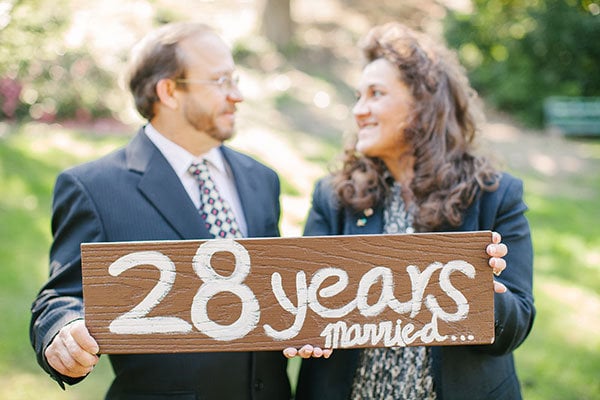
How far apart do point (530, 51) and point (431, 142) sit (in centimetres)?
1364

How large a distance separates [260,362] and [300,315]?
2.07 ft

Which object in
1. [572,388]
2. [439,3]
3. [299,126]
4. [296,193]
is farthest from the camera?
[439,3]

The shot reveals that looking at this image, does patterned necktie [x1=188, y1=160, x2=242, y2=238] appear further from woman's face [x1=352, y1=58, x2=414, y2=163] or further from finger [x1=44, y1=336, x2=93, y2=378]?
finger [x1=44, y1=336, x2=93, y2=378]

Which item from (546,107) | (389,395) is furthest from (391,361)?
(546,107)

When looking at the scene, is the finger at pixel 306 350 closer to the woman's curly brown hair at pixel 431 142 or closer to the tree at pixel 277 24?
the woman's curly brown hair at pixel 431 142

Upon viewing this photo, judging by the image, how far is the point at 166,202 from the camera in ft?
8.26

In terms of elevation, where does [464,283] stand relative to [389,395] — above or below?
above

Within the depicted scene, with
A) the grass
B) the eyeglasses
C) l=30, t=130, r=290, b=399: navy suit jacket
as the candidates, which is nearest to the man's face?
the eyeglasses

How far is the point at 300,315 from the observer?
6.65 ft

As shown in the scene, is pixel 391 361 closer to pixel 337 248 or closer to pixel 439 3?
pixel 337 248

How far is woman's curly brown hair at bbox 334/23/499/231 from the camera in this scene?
104 inches

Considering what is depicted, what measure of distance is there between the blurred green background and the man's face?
2.04 feet

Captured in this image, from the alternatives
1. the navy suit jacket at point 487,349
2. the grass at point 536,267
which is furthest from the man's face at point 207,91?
the grass at point 536,267

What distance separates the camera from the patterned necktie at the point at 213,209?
2.61 metres
